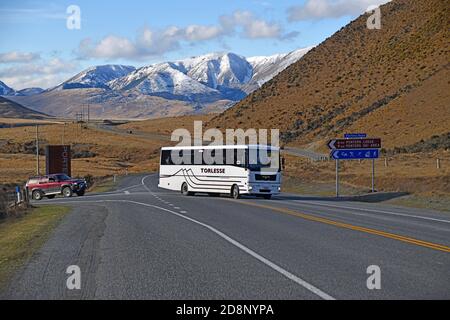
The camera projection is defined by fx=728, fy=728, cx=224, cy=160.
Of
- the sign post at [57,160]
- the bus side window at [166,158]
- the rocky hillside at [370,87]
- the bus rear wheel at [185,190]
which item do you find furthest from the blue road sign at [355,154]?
the rocky hillside at [370,87]

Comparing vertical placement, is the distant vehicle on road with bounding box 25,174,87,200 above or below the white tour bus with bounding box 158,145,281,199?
below

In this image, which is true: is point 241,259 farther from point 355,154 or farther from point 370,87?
point 370,87

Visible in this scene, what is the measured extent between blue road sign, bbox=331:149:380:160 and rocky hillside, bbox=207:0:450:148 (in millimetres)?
34251

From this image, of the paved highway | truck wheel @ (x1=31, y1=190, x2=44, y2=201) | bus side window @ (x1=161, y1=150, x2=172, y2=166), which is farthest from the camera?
truck wheel @ (x1=31, y1=190, x2=44, y2=201)

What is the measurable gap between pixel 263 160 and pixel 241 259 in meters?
25.4

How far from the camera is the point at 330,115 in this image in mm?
101438

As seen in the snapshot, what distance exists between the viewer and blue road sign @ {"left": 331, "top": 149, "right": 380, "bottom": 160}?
39219 millimetres

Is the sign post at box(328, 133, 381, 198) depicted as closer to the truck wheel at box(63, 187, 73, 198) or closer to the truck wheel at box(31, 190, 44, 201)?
the truck wheel at box(63, 187, 73, 198)

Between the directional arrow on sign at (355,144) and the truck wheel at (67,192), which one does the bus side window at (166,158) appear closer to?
the truck wheel at (67,192)

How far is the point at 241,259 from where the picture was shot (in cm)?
1297

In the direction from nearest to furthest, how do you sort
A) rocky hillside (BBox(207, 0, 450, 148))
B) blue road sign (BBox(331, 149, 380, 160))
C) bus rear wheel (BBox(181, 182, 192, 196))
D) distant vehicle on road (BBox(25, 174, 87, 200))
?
blue road sign (BBox(331, 149, 380, 160)) < bus rear wheel (BBox(181, 182, 192, 196)) < distant vehicle on road (BBox(25, 174, 87, 200)) < rocky hillside (BBox(207, 0, 450, 148))

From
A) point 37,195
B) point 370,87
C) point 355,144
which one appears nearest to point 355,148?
point 355,144

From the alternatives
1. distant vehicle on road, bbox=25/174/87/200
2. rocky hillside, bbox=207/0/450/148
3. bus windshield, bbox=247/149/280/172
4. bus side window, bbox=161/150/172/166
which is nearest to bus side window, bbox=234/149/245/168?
bus windshield, bbox=247/149/280/172
